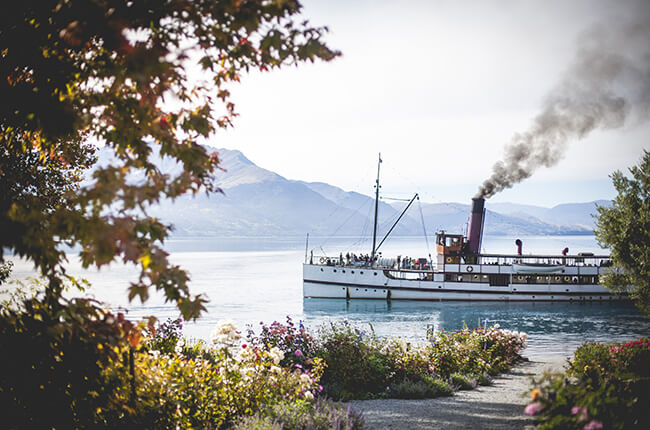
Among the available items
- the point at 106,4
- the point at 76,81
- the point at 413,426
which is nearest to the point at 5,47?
the point at 76,81

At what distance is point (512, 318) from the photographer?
4244 cm

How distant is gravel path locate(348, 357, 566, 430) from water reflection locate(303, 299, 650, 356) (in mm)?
17234

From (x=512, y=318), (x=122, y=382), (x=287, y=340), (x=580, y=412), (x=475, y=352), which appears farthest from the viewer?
(x=512, y=318)

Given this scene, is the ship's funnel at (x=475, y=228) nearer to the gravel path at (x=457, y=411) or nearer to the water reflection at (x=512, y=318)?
the water reflection at (x=512, y=318)

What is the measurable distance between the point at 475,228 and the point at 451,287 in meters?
6.91

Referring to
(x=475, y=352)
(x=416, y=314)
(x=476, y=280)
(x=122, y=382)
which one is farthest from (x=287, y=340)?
(x=476, y=280)

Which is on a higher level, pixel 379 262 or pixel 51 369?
pixel 51 369

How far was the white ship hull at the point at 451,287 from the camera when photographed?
169 feet

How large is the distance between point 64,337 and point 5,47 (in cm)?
345

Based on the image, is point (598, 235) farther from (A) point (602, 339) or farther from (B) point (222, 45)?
(B) point (222, 45)

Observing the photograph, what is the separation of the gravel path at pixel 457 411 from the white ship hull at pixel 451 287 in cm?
4171

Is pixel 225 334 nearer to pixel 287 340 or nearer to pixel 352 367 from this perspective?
pixel 352 367

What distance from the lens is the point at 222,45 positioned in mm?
4621

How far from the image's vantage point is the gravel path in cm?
749
